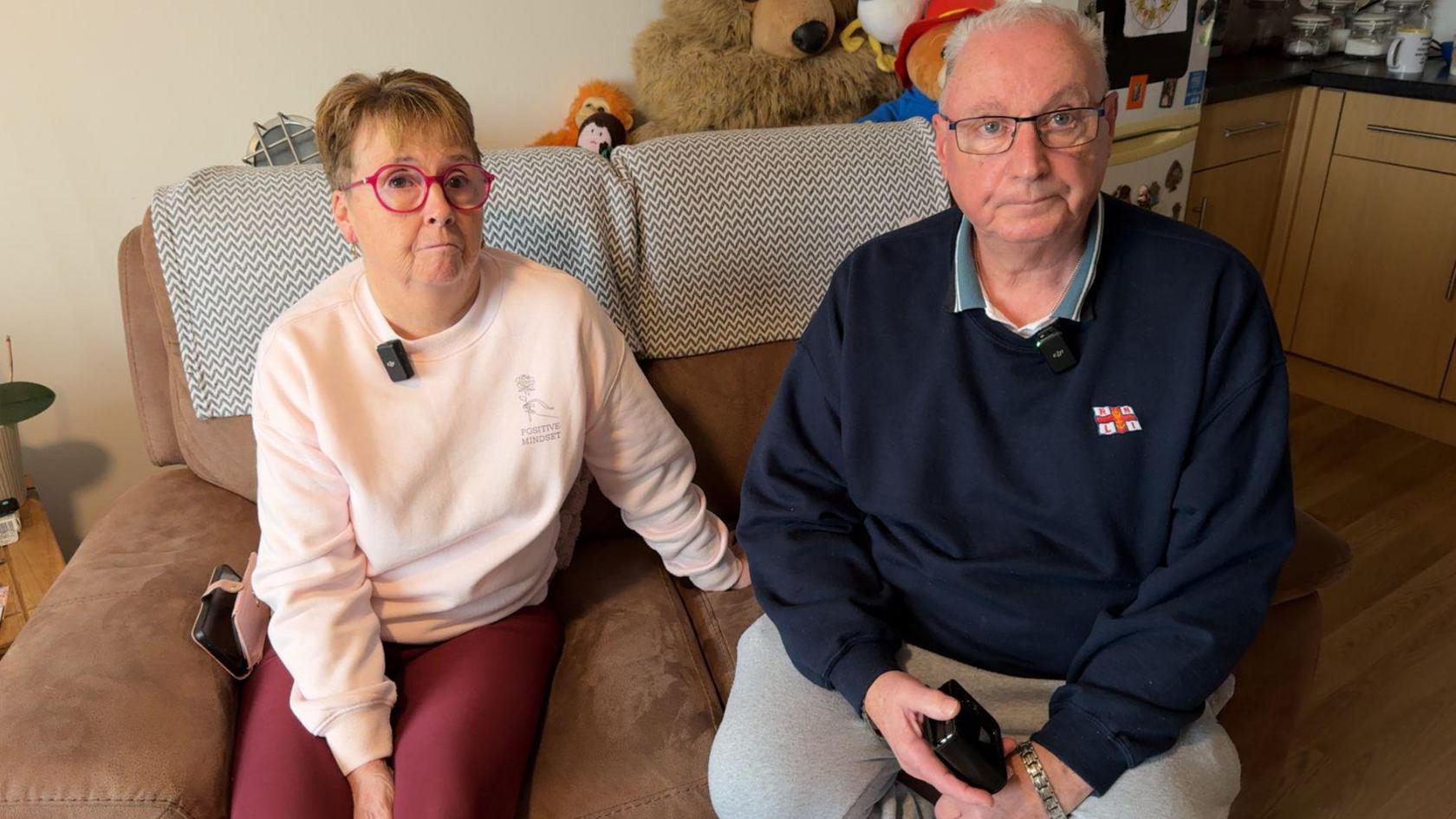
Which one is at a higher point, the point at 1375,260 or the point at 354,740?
the point at 354,740

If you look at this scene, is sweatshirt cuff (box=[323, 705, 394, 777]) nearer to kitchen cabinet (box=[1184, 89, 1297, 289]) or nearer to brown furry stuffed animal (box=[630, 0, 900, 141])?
brown furry stuffed animal (box=[630, 0, 900, 141])

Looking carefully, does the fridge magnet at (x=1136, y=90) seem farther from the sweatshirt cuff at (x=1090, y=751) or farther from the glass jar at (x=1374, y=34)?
the sweatshirt cuff at (x=1090, y=751)

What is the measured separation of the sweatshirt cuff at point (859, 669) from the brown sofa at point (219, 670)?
200 mm

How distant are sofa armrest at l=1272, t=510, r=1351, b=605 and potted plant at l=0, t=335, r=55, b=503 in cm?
186

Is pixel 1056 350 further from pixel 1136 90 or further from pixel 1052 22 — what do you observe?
pixel 1136 90

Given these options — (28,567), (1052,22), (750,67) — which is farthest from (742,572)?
(28,567)

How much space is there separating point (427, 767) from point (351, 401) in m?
0.44

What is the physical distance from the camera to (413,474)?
4.27ft

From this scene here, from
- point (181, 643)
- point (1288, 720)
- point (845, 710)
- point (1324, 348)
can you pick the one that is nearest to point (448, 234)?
point (181, 643)

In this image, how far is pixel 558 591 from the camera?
1.59m

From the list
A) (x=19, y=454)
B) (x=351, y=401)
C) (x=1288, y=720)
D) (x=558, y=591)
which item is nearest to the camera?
(x=351, y=401)

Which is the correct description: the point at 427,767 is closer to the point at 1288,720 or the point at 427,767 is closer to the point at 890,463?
the point at 890,463

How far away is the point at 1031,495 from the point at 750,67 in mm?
1115

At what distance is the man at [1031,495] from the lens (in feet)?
3.76
